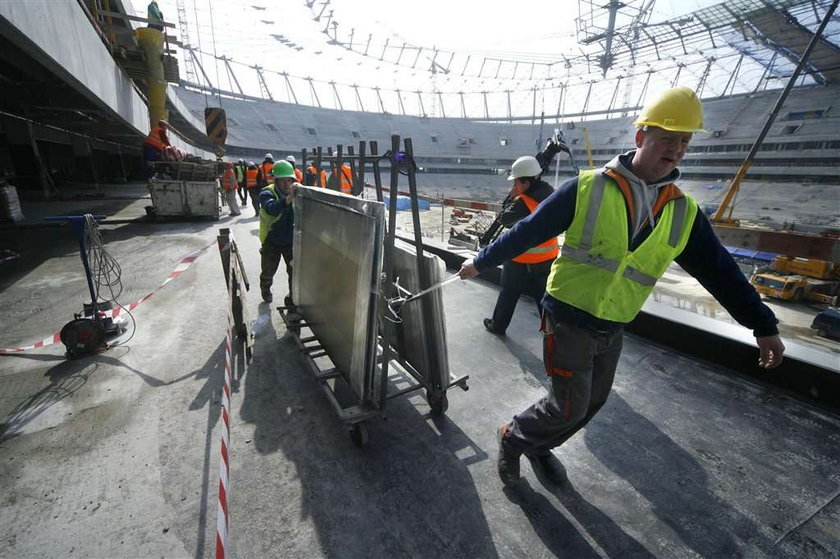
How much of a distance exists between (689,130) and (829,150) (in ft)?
182

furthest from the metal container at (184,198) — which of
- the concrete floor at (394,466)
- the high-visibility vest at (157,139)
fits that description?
the concrete floor at (394,466)

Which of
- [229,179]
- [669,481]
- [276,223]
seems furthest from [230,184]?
[669,481]

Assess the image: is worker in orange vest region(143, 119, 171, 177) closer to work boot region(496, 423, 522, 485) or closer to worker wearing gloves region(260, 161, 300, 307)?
worker wearing gloves region(260, 161, 300, 307)

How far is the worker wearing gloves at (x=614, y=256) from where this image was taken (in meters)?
1.69

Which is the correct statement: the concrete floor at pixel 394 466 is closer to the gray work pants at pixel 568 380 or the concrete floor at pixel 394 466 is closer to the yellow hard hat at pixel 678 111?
the gray work pants at pixel 568 380

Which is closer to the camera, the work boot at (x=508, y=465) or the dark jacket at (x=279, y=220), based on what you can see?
the work boot at (x=508, y=465)

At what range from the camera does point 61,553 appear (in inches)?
67.6

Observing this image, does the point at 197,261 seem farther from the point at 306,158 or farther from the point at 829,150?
the point at 829,150

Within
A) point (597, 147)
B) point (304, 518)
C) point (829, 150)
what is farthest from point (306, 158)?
point (597, 147)

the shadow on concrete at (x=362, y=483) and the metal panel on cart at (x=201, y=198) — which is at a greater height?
the metal panel on cart at (x=201, y=198)

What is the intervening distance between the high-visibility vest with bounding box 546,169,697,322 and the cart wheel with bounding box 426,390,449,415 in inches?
50.4

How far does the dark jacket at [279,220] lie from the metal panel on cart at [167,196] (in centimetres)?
736

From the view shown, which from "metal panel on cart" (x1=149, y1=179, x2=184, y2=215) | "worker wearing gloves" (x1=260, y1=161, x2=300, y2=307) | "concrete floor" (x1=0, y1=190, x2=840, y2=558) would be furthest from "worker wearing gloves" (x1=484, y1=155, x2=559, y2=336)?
"metal panel on cart" (x1=149, y1=179, x2=184, y2=215)

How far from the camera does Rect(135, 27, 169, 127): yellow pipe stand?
10.2 meters
